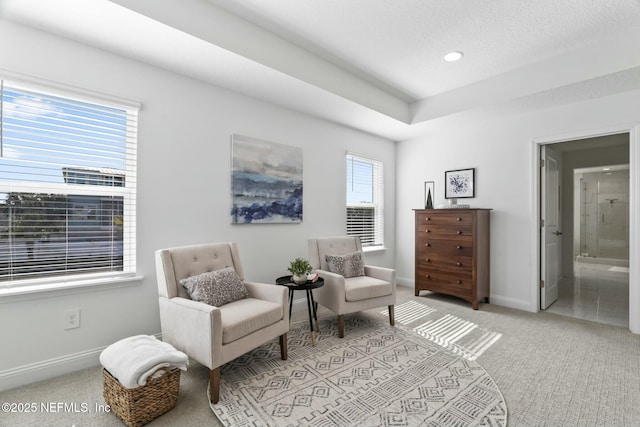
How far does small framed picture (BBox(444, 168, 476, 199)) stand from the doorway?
824mm

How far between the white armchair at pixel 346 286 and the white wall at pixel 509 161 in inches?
71.5

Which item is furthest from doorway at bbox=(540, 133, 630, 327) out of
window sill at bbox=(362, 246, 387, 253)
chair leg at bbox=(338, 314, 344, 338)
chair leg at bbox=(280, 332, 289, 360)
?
chair leg at bbox=(280, 332, 289, 360)

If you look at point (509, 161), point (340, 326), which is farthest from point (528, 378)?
point (509, 161)

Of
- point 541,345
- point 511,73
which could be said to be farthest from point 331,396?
point 511,73

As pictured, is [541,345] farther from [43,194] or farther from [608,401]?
[43,194]

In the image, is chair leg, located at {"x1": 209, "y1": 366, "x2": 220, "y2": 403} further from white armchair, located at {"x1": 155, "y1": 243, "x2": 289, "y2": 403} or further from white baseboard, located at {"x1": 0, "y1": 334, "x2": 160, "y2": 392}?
white baseboard, located at {"x1": 0, "y1": 334, "x2": 160, "y2": 392}

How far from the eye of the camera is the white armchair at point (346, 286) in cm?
292

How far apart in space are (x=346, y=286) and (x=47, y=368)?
8.02 feet

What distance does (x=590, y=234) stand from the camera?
25.1 feet

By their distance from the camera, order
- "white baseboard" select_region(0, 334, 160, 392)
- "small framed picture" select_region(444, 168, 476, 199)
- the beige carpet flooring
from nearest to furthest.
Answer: the beige carpet flooring → "white baseboard" select_region(0, 334, 160, 392) → "small framed picture" select_region(444, 168, 476, 199)

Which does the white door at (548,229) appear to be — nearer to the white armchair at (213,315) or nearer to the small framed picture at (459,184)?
the small framed picture at (459,184)

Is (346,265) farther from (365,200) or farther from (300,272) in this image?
(365,200)

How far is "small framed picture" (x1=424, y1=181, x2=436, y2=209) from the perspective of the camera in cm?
465

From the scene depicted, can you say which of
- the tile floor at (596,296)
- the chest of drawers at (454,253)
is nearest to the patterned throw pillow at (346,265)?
the chest of drawers at (454,253)
